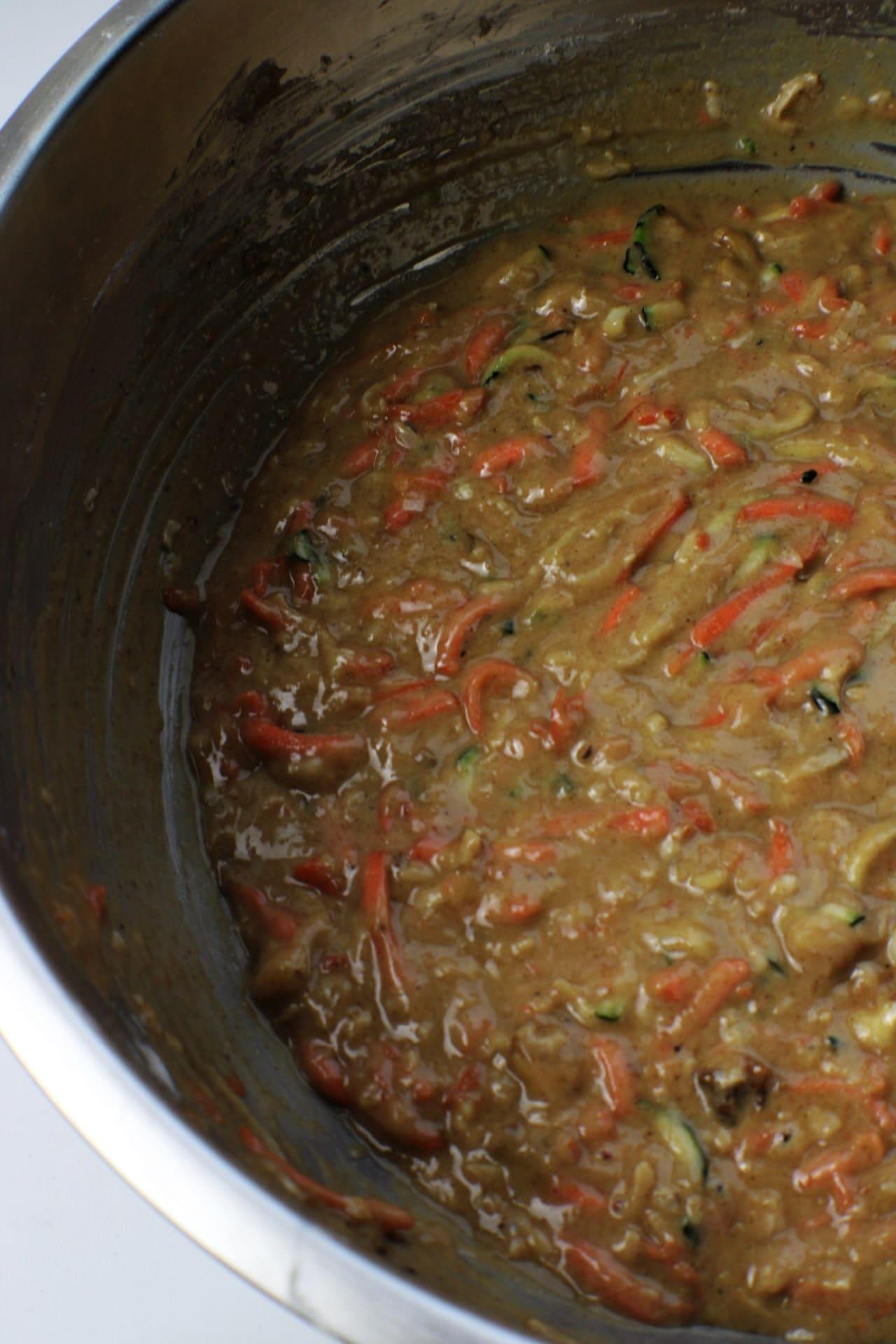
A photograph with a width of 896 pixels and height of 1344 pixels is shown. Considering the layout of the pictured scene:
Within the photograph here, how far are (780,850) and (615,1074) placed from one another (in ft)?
1.88

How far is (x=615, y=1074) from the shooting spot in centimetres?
259

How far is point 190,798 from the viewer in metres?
3.10

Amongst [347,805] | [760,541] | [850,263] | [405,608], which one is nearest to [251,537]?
[405,608]

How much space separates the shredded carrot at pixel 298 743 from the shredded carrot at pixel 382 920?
26cm

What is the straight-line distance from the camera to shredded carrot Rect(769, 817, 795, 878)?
272 cm

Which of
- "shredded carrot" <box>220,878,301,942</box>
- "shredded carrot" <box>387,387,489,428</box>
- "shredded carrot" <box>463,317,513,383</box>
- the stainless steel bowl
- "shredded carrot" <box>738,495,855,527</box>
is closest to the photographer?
the stainless steel bowl

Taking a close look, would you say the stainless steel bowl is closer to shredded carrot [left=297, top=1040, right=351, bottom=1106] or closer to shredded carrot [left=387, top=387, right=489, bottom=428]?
shredded carrot [left=297, top=1040, right=351, bottom=1106]

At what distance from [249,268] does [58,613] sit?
1.10m

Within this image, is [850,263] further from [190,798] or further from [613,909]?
[190,798]

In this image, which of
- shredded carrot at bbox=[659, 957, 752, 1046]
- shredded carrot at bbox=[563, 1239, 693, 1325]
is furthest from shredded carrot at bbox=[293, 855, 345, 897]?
shredded carrot at bbox=[563, 1239, 693, 1325]

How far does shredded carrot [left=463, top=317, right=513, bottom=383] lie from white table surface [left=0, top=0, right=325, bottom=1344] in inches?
80.2

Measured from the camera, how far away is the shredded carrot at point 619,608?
3.00 metres

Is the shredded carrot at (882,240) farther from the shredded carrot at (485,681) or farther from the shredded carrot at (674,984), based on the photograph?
the shredded carrot at (674,984)

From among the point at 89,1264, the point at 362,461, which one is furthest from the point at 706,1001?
the point at 362,461
